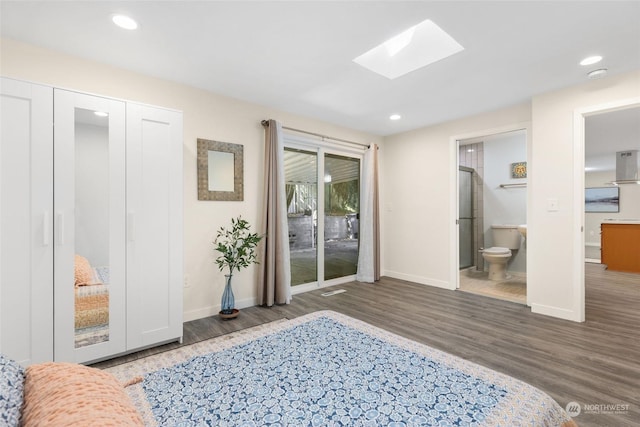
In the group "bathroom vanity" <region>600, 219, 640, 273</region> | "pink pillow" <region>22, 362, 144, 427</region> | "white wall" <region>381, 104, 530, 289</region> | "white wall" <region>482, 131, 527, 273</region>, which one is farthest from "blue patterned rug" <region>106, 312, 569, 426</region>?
"bathroom vanity" <region>600, 219, 640, 273</region>

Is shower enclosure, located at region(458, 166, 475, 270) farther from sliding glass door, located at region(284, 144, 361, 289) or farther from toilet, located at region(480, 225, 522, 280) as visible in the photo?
sliding glass door, located at region(284, 144, 361, 289)

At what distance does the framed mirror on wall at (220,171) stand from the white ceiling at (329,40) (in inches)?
24.4

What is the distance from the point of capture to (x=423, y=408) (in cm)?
113

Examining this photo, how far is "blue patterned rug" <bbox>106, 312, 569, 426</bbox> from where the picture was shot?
107cm

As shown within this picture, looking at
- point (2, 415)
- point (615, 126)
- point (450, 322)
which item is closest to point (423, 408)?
point (2, 415)

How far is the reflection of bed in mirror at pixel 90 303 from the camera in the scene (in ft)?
7.30

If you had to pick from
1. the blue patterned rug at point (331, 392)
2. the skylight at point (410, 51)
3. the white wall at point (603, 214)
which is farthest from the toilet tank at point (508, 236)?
the blue patterned rug at point (331, 392)

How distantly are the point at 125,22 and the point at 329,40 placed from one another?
146 cm

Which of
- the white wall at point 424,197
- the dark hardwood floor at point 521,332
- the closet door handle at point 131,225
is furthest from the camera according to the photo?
the white wall at point 424,197

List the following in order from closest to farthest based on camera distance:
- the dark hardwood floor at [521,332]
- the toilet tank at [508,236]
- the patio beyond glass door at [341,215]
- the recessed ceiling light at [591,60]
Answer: the dark hardwood floor at [521,332], the recessed ceiling light at [591,60], the patio beyond glass door at [341,215], the toilet tank at [508,236]

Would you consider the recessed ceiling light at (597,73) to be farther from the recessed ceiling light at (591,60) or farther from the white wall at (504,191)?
the white wall at (504,191)

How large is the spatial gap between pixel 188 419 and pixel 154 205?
1.90 metres

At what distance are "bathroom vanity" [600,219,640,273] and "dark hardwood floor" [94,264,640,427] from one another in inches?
67.9

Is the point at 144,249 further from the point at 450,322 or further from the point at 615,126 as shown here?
the point at 615,126
